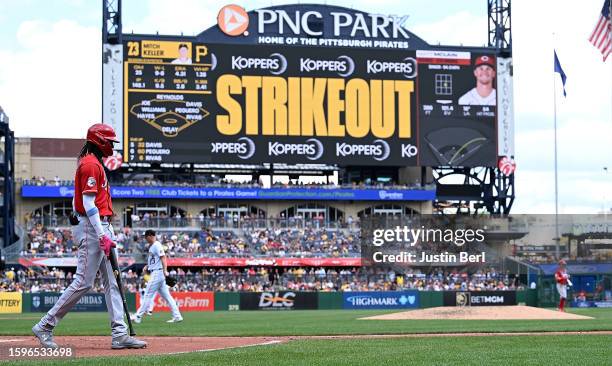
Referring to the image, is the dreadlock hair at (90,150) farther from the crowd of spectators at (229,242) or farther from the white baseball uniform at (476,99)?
the white baseball uniform at (476,99)

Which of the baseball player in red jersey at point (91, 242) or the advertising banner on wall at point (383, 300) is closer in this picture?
the baseball player in red jersey at point (91, 242)

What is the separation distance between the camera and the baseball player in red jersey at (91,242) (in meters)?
10.7

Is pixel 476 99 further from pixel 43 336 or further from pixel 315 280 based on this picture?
pixel 43 336

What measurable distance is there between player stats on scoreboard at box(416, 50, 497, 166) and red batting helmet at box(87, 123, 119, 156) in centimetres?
4446

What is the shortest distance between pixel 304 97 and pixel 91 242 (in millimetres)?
43606

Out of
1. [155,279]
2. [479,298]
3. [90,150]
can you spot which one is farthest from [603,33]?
[90,150]

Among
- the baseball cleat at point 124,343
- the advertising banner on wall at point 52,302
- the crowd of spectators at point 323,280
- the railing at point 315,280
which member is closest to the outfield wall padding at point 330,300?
the crowd of spectators at point 323,280

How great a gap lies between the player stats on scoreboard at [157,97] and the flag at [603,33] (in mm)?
27120

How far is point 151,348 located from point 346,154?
4316 cm

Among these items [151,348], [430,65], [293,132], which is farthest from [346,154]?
[151,348]

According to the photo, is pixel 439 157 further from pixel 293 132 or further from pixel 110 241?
pixel 110 241

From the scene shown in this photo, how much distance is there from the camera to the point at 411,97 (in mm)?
54938

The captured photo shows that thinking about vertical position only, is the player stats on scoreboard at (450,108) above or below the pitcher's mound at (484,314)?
above

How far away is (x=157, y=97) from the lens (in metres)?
52.2
